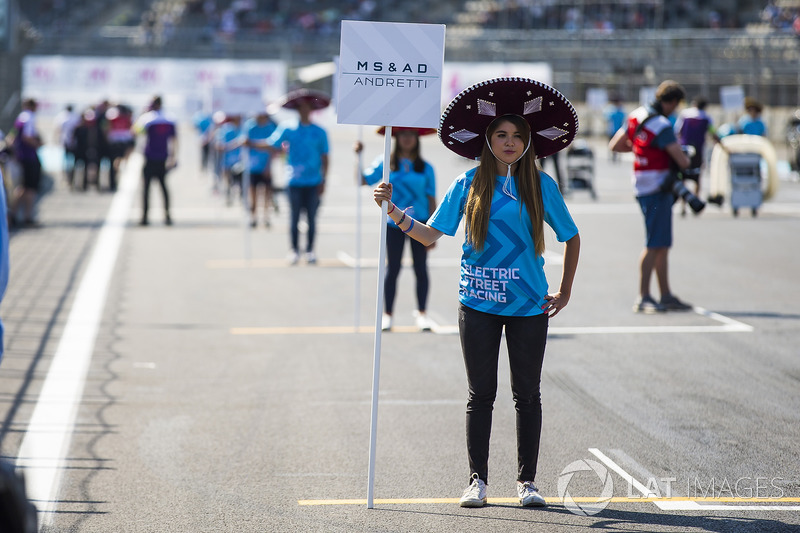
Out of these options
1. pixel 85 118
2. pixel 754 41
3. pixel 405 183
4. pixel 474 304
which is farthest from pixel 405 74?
pixel 754 41

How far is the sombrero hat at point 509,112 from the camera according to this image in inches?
188

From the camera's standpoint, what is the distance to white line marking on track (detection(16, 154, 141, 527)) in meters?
5.36

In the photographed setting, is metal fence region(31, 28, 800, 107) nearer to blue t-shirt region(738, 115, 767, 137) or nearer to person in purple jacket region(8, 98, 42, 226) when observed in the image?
blue t-shirt region(738, 115, 767, 137)

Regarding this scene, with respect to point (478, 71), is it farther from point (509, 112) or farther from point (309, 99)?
point (509, 112)

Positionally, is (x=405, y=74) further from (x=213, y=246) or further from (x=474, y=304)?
(x=213, y=246)

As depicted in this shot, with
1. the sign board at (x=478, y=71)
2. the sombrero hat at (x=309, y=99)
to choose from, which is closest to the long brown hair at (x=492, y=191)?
the sombrero hat at (x=309, y=99)

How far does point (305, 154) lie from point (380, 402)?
20.9 ft

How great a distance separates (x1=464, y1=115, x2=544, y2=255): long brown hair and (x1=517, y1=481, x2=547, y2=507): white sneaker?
3.62ft

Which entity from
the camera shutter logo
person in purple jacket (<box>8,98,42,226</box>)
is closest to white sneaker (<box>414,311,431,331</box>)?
the camera shutter logo

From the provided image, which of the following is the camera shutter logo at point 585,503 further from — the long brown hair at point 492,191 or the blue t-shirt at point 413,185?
the blue t-shirt at point 413,185

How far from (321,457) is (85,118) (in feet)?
68.1

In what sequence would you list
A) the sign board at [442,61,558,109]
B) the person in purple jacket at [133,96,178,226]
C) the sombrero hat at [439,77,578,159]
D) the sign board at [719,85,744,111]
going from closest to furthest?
the sombrero hat at [439,77,578,159] → the person in purple jacket at [133,96,178,226] → the sign board at [719,85,744,111] → the sign board at [442,61,558,109]

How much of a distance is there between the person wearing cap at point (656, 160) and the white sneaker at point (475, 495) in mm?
5359

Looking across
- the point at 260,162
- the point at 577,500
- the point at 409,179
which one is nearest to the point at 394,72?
the point at 577,500
